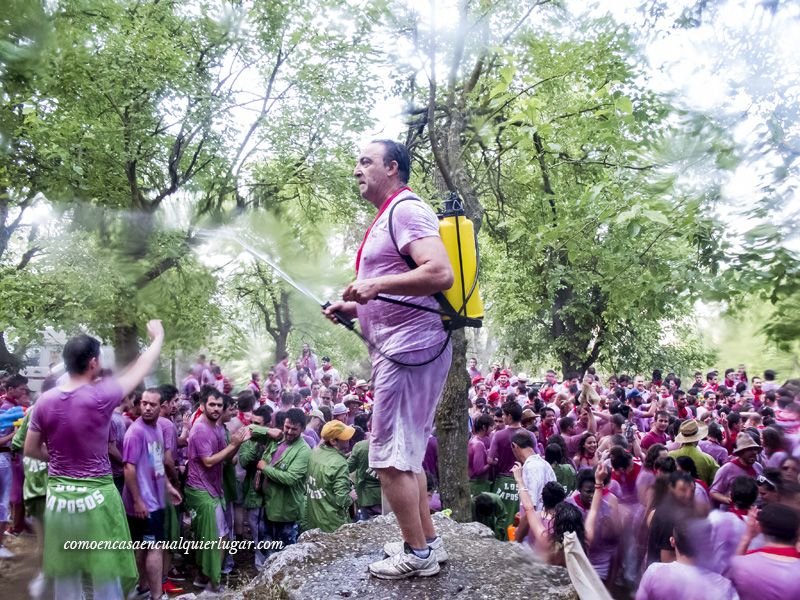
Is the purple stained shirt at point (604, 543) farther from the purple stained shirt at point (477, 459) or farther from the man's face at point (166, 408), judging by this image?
the man's face at point (166, 408)

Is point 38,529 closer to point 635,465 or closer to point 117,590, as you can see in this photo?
point 117,590

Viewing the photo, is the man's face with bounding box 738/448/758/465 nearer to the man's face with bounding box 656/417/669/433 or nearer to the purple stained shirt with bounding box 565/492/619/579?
the man's face with bounding box 656/417/669/433

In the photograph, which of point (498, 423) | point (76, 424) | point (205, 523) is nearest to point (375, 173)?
point (76, 424)

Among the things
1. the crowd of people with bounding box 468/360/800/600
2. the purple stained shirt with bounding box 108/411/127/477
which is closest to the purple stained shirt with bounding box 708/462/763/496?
the crowd of people with bounding box 468/360/800/600

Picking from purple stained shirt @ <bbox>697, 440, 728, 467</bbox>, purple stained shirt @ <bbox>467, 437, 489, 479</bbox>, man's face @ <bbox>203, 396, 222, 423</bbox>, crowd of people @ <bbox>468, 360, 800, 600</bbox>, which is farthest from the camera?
purple stained shirt @ <bbox>467, 437, 489, 479</bbox>

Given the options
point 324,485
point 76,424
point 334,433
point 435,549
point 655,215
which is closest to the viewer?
point 435,549

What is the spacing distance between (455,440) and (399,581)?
3281 mm

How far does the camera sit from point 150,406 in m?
6.09

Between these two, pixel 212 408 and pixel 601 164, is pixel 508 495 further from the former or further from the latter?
pixel 601 164

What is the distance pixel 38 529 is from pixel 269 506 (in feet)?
7.33

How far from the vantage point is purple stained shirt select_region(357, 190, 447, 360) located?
130 inches

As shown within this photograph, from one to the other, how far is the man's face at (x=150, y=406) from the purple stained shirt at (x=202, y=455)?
1.93 ft

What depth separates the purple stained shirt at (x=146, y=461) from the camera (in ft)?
19.7

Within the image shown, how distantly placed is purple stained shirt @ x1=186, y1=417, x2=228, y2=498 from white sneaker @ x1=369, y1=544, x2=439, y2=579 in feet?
11.5
